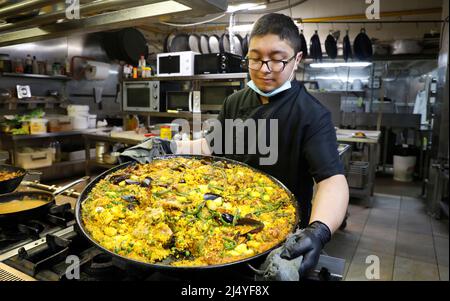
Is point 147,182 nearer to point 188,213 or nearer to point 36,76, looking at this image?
point 188,213

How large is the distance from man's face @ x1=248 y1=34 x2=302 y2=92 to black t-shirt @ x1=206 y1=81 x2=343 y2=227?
134 mm

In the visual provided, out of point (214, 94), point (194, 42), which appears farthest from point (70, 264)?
point (194, 42)

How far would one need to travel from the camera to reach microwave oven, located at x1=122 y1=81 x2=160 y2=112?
4.64 metres

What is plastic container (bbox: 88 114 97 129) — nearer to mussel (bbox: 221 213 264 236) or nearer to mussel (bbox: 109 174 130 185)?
mussel (bbox: 109 174 130 185)

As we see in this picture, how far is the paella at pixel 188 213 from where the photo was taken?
102 centimetres

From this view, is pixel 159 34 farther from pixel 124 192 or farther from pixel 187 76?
pixel 124 192

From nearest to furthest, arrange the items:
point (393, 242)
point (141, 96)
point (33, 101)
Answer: point (393, 242) → point (141, 96) → point (33, 101)

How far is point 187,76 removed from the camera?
4.38 metres

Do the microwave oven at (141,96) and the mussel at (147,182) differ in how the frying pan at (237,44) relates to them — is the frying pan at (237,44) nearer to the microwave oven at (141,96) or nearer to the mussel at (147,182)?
the microwave oven at (141,96)

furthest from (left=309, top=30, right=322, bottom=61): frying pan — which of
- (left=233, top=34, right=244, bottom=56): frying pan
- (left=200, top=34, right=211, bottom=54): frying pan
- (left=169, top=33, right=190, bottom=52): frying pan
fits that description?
(left=169, top=33, right=190, bottom=52): frying pan

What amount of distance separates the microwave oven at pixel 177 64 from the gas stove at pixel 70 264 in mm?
3449

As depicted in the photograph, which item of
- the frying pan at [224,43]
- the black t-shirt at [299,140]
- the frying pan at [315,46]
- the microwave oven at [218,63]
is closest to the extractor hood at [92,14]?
the black t-shirt at [299,140]

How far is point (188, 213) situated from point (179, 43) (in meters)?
5.03

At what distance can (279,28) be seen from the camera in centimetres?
144
